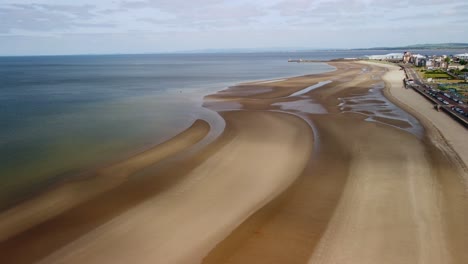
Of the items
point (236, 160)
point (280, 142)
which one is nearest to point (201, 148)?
point (236, 160)

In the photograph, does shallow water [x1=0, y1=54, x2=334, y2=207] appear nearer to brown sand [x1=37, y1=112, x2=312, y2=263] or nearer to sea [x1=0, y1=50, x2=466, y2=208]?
sea [x1=0, y1=50, x2=466, y2=208]

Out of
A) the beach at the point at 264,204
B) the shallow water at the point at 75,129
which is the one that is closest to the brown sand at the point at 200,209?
the beach at the point at 264,204

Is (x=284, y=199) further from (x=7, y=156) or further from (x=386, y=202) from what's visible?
(x=7, y=156)

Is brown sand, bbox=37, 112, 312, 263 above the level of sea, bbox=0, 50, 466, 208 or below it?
below

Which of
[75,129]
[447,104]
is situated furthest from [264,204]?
[447,104]

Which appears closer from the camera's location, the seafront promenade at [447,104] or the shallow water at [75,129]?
the shallow water at [75,129]

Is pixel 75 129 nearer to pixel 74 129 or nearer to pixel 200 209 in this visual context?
pixel 74 129

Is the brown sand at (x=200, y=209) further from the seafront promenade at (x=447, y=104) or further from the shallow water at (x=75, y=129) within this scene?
the seafront promenade at (x=447, y=104)

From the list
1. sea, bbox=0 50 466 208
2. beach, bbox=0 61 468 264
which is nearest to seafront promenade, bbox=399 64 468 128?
beach, bbox=0 61 468 264
